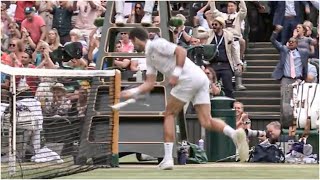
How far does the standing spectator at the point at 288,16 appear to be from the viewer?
23.9m

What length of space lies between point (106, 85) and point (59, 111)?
149 cm

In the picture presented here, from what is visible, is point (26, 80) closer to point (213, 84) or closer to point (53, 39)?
point (213, 84)

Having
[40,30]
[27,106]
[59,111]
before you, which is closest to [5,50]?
[40,30]

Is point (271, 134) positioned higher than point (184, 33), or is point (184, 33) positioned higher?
point (184, 33)

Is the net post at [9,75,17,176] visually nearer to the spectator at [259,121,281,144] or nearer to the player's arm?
the player's arm

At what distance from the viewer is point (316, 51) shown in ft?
76.6

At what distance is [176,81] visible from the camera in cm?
1488

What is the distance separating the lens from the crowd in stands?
21.8 m

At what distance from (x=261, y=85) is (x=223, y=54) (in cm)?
223

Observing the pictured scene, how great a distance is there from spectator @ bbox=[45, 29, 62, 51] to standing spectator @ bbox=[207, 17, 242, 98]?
3543 mm

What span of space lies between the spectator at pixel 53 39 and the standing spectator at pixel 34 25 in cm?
38

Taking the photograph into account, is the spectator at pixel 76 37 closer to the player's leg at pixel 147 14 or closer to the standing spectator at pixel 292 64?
the standing spectator at pixel 292 64

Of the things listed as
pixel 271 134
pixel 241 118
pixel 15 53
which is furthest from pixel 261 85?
pixel 15 53

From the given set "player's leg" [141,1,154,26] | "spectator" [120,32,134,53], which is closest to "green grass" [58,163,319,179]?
"player's leg" [141,1,154,26]
